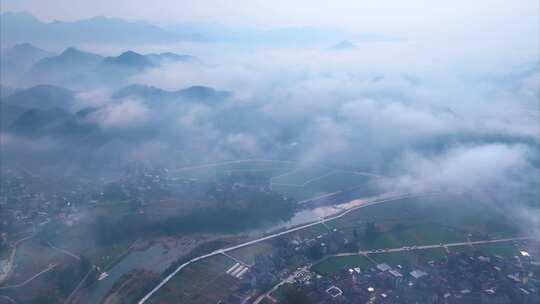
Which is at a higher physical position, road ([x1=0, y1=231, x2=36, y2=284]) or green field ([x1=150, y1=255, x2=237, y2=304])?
road ([x1=0, y1=231, x2=36, y2=284])

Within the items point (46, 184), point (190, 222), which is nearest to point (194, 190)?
point (190, 222)

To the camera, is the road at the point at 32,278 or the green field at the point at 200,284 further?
the road at the point at 32,278

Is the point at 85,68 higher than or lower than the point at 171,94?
higher

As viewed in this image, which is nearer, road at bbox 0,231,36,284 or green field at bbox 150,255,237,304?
green field at bbox 150,255,237,304

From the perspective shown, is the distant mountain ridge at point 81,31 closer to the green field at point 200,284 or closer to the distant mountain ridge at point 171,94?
the distant mountain ridge at point 171,94

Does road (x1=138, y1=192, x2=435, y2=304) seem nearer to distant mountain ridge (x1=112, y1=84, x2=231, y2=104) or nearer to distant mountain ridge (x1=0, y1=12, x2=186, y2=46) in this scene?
distant mountain ridge (x1=112, y1=84, x2=231, y2=104)

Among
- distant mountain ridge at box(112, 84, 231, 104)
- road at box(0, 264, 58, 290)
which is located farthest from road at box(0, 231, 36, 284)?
distant mountain ridge at box(112, 84, 231, 104)

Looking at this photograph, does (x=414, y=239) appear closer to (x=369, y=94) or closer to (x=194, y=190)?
(x=194, y=190)

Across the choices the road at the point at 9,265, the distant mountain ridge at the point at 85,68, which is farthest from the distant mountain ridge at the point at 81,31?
the road at the point at 9,265

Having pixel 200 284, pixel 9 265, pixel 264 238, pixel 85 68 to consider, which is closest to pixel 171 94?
pixel 85 68

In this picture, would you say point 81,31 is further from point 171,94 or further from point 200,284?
point 200,284

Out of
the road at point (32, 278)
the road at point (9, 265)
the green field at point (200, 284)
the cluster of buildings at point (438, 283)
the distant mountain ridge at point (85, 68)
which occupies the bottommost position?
the cluster of buildings at point (438, 283)

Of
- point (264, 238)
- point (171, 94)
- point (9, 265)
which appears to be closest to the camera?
point (9, 265)
